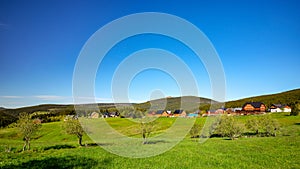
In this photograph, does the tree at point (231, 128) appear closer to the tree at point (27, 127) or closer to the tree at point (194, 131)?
the tree at point (194, 131)

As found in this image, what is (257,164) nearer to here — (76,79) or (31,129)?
(76,79)

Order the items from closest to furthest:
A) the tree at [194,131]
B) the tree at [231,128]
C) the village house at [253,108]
→ the tree at [231,128] → the tree at [194,131] → the village house at [253,108]

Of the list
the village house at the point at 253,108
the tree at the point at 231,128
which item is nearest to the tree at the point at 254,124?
the tree at the point at 231,128

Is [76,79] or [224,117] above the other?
[76,79]

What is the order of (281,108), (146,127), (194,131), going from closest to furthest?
(146,127) < (194,131) < (281,108)

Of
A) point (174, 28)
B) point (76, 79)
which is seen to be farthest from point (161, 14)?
point (76, 79)

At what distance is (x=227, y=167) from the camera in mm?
18188

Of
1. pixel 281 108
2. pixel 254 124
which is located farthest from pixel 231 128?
pixel 281 108

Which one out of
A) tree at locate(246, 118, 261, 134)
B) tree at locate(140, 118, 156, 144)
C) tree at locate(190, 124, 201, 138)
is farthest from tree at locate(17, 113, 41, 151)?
tree at locate(246, 118, 261, 134)

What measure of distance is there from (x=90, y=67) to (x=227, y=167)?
40.2 ft

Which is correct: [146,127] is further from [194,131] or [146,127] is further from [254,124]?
[254,124]

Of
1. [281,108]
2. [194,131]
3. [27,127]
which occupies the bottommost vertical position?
[194,131]

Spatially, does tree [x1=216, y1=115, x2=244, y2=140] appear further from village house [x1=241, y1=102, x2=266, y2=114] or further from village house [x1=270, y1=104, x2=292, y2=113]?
village house [x1=270, y1=104, x2=292, y2=113]

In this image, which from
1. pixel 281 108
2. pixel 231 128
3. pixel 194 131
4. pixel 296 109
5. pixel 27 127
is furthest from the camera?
pixel 281 108
